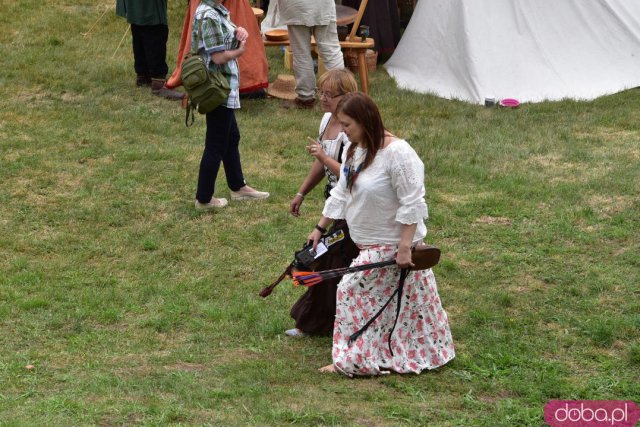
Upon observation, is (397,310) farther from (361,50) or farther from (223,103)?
(361,50)

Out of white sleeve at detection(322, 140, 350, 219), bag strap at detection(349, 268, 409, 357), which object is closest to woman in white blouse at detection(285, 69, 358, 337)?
white sleeve at detection(322, 140, 350, 219)

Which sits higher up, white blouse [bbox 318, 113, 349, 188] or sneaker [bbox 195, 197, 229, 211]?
white blouse [bbox 318, 113, 349, 188]

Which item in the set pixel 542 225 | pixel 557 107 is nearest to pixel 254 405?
pixel 542 225

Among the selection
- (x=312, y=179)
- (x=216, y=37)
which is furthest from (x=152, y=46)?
(x=312, y=179)

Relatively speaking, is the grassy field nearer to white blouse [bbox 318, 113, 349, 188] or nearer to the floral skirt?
the floral skirt

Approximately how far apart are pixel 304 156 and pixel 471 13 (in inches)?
106

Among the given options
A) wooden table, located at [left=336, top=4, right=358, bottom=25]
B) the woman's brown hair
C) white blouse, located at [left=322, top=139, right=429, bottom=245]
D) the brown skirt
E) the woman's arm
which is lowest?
the brown skirt

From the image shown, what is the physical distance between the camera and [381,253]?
15.7ft

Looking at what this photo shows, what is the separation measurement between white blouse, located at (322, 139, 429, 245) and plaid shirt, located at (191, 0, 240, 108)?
7.21 feet

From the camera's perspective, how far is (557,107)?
9430 mm

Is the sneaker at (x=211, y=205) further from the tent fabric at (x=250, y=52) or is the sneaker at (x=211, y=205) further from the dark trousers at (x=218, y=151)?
the tent fabric at (x=250, y=52)

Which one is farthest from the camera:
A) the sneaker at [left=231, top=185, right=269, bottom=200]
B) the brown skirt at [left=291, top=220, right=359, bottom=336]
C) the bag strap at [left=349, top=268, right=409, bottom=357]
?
the sneaker at [left=231, top=185, right=269, bottom=200]

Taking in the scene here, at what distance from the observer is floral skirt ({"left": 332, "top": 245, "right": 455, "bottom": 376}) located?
4848 mm

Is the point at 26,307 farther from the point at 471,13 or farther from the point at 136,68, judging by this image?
the point at 471,13
